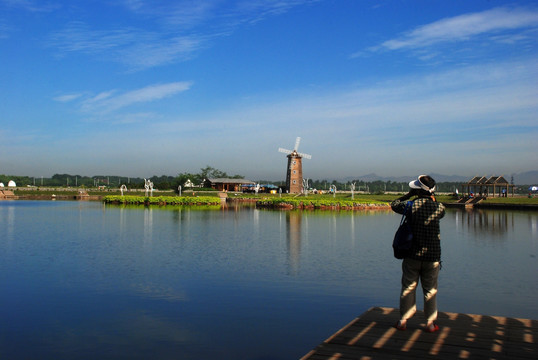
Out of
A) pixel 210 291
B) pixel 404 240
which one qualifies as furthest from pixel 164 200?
pixel 404 240

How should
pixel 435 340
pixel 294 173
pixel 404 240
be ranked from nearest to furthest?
1. pixel 435 340
2. pixel 404 240
3. pixel 294 173

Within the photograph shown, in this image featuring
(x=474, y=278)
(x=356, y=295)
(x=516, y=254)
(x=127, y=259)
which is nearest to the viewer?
(x=356, y=295)

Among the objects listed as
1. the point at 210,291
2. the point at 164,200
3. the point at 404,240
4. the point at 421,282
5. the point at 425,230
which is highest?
the point at 425,230

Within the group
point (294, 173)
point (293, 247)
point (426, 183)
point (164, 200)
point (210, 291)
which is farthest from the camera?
point (294, 173)

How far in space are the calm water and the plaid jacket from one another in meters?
2.35

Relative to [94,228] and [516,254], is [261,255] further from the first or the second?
[94,228]

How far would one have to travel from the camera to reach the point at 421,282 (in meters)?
6.39

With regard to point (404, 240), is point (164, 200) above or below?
below

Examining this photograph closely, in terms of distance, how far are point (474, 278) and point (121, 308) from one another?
871 centimetres

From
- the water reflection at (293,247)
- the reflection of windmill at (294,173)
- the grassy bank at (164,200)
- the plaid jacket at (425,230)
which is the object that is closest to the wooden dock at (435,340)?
the plaid jacket at (425,230)

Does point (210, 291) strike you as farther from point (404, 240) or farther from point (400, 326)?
point (404, 240)

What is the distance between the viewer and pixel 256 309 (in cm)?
949

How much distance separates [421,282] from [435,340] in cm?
73

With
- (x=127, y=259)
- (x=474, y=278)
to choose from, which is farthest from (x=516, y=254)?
(x=127, y=259)
